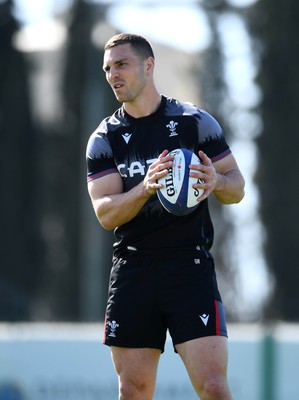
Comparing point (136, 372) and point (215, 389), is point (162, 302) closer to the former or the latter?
point (136, 372)

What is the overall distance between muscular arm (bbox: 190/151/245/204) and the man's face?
597 mm

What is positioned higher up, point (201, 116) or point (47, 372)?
point (201, 116)

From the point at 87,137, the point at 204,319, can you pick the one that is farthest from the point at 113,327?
the point at 87,137

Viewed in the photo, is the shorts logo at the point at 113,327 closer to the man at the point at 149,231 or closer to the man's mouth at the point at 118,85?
the man at the point at 149,231

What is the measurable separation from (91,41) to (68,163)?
8.30 metres

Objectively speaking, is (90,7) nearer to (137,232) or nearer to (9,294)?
(9,294)

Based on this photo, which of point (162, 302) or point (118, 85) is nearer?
point (162, 302)

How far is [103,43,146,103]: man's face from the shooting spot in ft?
24.4

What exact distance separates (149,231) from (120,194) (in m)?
0.27

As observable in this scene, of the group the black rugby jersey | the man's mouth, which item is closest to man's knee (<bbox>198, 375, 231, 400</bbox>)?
the black rugby jersey

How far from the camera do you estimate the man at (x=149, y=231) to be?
7297 mm

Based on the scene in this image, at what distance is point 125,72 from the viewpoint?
24.4 feet

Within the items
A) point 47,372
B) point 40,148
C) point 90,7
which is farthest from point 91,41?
point 47,372

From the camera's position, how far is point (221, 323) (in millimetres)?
7309
